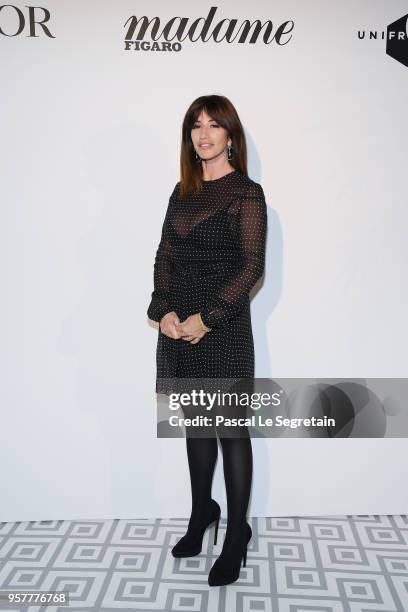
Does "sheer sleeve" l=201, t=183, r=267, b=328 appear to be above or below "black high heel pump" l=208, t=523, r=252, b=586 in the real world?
above

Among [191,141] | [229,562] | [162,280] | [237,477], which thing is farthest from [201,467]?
[191,141]

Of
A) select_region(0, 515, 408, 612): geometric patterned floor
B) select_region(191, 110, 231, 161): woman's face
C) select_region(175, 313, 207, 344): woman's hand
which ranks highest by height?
select_region(191, 110, 231, 161): woman's face

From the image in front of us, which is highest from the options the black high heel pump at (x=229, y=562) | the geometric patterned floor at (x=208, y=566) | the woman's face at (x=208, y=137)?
the woman's face at (x=208, y=137)

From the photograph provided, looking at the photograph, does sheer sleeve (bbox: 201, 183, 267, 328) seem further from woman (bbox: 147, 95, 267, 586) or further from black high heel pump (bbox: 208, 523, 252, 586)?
black high heel pump (bbox: 208, 523, 252, 586)

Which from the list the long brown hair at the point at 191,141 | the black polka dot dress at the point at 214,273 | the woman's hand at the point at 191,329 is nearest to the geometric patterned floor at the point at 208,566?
the black polka dot dress at the point at 214,273

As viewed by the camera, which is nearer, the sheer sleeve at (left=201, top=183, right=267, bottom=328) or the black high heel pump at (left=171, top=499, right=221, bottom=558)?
the sheer sleeve at (left=201, top=183, right=267, bottom=328)

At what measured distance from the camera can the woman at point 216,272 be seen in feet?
6.66

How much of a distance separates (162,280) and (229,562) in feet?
3.09

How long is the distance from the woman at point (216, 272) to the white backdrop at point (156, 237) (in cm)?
27

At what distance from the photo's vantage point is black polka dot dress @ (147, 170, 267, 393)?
79.6 inches

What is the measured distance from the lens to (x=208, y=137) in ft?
6.75

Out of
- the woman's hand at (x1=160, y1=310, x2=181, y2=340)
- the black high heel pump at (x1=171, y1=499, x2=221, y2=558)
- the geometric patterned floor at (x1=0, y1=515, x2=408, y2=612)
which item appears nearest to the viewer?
the geometric patterned floor at (x1=0, y1=515, x2=408, y2=612)

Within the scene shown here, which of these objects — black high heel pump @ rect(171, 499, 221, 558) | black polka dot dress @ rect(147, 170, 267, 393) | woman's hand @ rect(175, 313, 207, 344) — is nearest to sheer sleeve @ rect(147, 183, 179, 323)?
black polka dot dress @ rect(147, 170, 267, 393)

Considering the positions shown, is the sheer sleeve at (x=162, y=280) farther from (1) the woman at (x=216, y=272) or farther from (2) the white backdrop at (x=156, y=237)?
(2) the white backdrop at (x=156, y=237)
